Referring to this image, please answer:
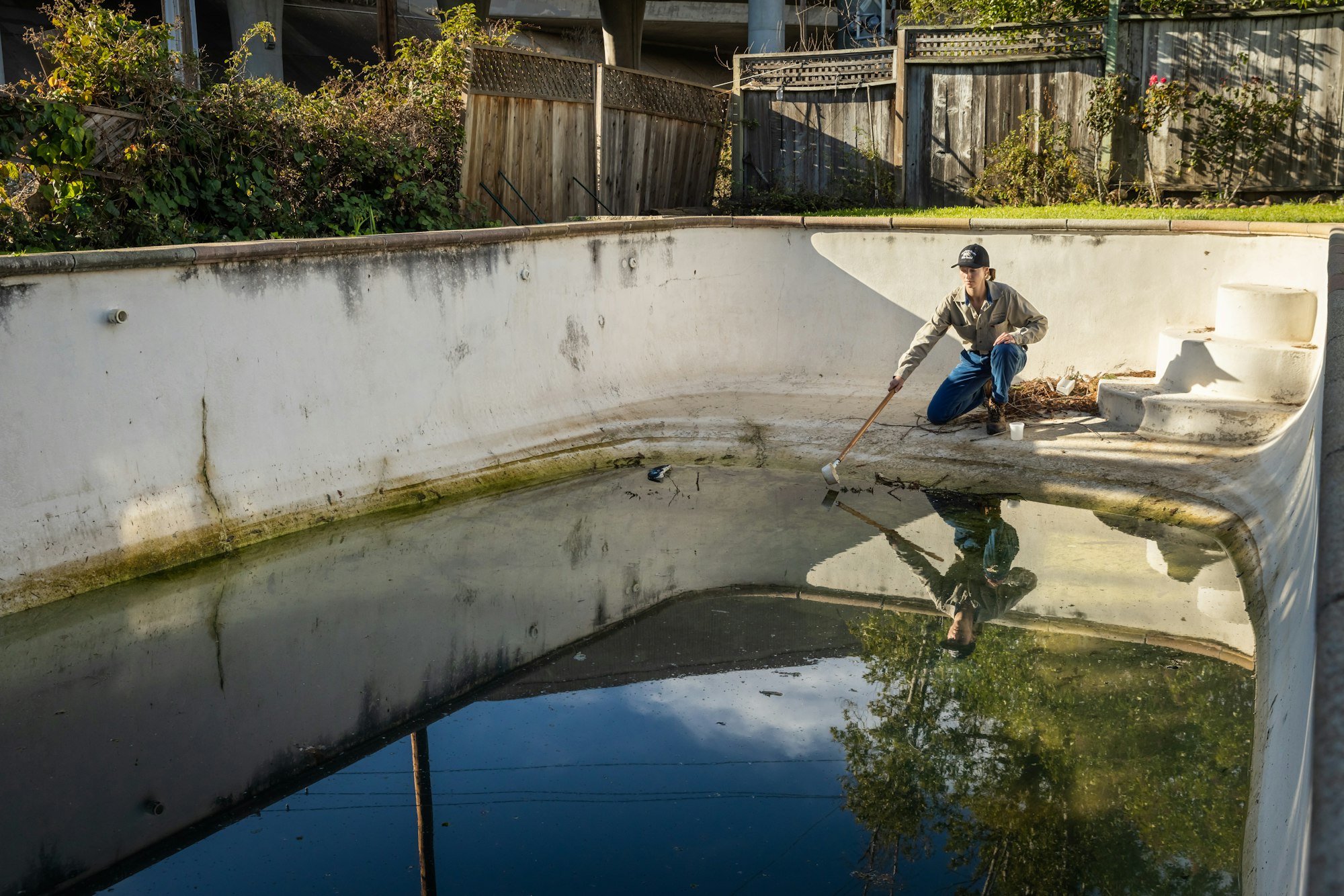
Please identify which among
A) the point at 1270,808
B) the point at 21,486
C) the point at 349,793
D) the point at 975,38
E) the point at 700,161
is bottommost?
the point at 349,793

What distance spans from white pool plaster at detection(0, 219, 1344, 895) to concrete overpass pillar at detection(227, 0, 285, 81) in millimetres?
9863

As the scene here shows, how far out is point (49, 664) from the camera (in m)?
4.57

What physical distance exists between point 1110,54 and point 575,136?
474 centimetres

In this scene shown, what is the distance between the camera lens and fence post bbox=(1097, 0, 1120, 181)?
10.4 meters

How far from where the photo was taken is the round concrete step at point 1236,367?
7195mm

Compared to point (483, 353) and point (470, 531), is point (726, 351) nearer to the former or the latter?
point (483, 353)

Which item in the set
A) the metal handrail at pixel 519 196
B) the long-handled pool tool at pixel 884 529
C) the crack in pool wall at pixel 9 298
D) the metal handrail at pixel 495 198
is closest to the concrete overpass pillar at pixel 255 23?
the metal handrail at pixel 519 196

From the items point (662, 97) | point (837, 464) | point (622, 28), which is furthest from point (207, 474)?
point (622, 28)

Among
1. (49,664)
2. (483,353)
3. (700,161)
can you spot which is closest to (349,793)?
(49,664)

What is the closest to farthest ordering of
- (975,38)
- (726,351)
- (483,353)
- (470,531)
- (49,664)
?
(49,664), (470,531), (483,353), (726,351), (975,38)

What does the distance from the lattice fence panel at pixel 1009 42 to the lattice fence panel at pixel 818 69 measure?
0.33 m

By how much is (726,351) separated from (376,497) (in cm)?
350

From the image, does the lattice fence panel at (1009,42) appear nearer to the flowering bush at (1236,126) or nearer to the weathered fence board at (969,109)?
the weathered fence board at (969,109)

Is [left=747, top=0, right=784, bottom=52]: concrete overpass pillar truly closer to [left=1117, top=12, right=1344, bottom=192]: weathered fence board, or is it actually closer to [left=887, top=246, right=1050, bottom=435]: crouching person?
[left=1117, top=12, right=1344, bottom=192]: weathered fence board
